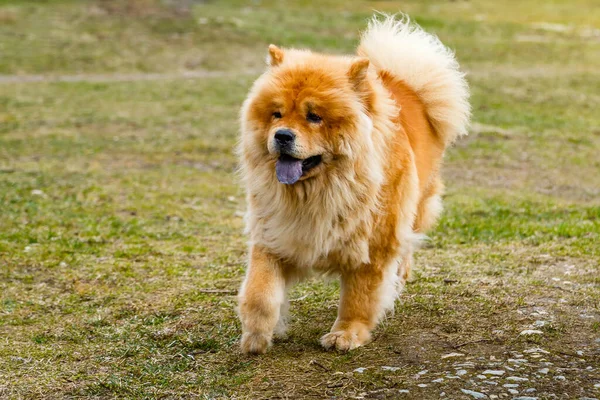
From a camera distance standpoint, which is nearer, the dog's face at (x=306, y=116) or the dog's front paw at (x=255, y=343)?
the dog's face at (x=306, y=116)

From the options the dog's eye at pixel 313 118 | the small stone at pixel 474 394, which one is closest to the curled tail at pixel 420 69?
the dog's eye at pixel 313 118

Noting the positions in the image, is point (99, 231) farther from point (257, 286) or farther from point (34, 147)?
point (34, 147)

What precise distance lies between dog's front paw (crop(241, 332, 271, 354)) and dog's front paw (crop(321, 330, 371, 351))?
344mm

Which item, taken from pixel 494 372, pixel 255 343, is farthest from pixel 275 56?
pixel 494 372

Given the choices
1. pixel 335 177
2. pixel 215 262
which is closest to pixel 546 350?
pixel 335 177

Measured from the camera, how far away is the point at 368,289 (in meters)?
5.11

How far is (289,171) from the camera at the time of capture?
4.72 metres

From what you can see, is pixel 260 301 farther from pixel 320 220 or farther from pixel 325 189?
pixel 325 189

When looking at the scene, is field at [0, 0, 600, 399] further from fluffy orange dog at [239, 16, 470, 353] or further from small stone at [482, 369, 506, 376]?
fluffy orange dog at [239, 16, 470, 353]

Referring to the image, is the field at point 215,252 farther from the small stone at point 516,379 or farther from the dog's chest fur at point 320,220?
the dog's chest fur at point 320,220

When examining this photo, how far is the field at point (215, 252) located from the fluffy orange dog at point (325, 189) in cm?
31

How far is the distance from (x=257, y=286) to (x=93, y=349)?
1.12m

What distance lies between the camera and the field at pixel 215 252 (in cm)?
468

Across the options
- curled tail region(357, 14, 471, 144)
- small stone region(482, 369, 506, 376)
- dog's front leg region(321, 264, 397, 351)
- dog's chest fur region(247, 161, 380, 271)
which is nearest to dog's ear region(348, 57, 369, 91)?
dog's chest fur region(247, 161, 380, 271)
